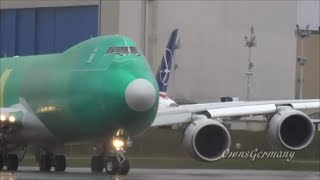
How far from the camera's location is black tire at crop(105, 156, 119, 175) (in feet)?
72.3

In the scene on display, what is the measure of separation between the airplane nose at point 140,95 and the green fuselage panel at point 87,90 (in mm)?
174

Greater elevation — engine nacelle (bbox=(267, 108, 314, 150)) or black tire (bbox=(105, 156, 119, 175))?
engine nacelle (bbox=(267, 108, 314, 150))

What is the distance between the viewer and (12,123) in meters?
24.0

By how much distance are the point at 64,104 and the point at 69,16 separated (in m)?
53.6

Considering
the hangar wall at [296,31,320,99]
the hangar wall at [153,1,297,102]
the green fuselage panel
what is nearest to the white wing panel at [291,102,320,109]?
the green fuselage panel

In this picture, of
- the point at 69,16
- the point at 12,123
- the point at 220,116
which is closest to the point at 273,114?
the point at 220,116

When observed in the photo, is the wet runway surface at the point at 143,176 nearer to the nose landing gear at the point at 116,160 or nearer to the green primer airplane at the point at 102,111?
the nose landing gear at the point at 116,160

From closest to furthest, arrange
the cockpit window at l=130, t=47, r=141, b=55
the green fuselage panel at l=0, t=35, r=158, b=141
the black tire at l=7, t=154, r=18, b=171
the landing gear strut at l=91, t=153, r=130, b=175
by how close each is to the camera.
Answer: the green fuselage panel at l=0, t=35, r=158, b=141 < the landing gear strut at l=91, t=153, r=130, b=175 < the cockpit window at l=130, t=47, r=141, b=55 < the black tire at l=7, t=154, r=18, b=171

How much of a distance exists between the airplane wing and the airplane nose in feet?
9.41

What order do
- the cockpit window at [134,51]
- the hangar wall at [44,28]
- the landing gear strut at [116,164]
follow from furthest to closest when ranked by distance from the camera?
the hangar wall at [44,28]
the cockpit window at [134,51]
the landing gear strut at [116,164]

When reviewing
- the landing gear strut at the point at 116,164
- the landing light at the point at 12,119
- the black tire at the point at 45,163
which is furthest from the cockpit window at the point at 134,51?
the black tire at the point at 45,163

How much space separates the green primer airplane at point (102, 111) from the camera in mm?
21531

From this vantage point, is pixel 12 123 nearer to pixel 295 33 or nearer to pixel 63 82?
pixel 63 82

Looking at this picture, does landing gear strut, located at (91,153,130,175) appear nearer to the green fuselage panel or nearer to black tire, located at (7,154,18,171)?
the green fuselage panel
